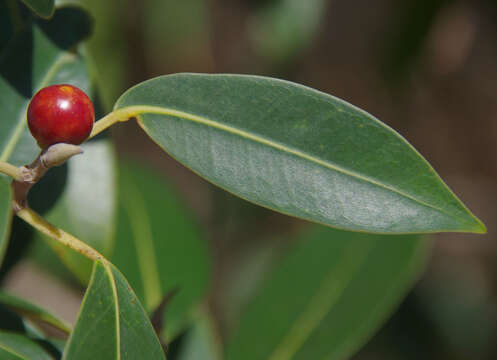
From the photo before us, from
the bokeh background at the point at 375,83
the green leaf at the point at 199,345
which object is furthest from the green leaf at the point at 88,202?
the bokeh background at the point at 375,83

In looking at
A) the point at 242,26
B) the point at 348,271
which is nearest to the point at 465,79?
the point at 242,26

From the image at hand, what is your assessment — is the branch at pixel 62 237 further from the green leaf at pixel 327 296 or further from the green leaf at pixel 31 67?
the green leaf at pixel 327 296

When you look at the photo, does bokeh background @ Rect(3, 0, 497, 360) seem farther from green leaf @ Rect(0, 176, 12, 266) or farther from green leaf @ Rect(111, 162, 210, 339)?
green leaf @ Rect(0, 176, 12, 266)

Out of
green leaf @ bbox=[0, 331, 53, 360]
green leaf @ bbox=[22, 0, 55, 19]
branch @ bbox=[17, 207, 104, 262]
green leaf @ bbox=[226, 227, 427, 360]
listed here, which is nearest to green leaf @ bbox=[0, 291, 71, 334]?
green leaf @ bbox=[0, 331, 53, 360]

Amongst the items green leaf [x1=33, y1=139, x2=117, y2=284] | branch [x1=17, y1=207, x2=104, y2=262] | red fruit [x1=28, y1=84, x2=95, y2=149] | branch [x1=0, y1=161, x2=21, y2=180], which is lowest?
green leaf [x1=33, y1=139, x2=117, y2=284]

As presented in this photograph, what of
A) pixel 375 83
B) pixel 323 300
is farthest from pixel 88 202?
pixel 375 83

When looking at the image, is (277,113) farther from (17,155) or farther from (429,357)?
(429,357)
